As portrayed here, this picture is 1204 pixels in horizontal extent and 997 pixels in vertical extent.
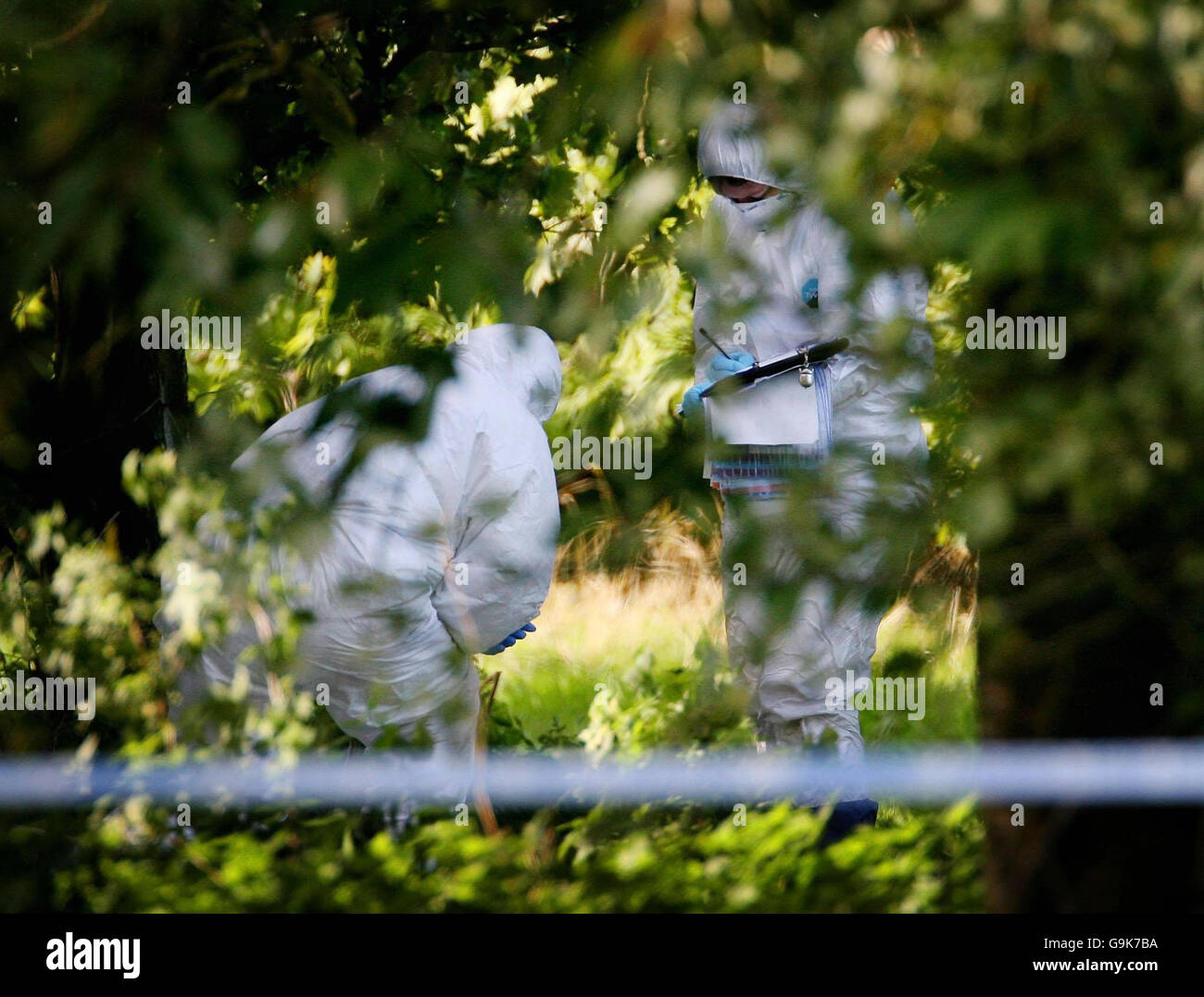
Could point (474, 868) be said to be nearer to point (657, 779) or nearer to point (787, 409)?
point (657, 779)

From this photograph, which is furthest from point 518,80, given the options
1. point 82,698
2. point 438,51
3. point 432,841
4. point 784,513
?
point 82,698

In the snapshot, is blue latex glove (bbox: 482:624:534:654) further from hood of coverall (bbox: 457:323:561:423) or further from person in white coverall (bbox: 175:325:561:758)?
hood of coverall (bbox: 457:323:561:423)

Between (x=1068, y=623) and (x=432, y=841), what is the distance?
3.15 ft

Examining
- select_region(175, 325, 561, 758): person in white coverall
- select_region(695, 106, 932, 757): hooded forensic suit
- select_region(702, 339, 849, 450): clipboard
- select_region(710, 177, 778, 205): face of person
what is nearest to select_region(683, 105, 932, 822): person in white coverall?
select_region(695, 106, 932, 757): hooded forensic suit

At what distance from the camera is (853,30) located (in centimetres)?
94

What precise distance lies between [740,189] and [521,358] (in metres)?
0.67

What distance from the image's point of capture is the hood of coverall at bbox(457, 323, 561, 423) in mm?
929

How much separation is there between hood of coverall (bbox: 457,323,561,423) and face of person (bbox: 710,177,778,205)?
0.39 meters

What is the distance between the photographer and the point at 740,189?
1958 mm

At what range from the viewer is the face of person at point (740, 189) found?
1.90m

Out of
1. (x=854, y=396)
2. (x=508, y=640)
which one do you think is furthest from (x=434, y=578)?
(x=854, y=396)

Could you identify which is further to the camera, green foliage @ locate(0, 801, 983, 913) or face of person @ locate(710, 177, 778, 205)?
face of person @ locate(710, 177, 778, 205)

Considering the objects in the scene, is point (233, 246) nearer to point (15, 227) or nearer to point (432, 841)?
point (15, 227)

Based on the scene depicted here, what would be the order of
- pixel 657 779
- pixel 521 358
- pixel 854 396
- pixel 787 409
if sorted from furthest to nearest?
pixel 787 409 → pixel 657 779 → pixel 521 358 → pixel 854 396
